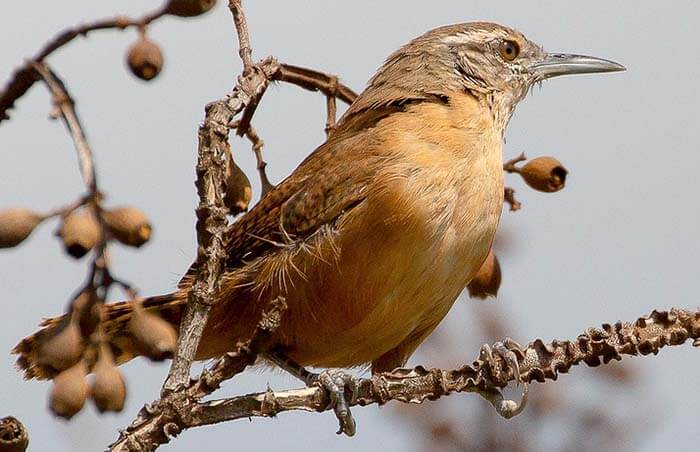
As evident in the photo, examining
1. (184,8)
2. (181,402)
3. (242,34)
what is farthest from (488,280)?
(184,8)

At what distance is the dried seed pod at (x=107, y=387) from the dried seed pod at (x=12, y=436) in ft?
0.78

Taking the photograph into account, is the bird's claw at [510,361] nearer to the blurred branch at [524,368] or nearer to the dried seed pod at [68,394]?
the blurred branch at [524,368]

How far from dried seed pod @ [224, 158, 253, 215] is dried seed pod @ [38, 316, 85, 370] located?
3.04ft

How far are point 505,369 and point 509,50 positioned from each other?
2960 mm

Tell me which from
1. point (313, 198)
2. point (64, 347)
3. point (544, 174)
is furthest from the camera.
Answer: point (313, 198)

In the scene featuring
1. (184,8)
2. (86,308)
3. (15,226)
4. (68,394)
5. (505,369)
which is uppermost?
(184,8)

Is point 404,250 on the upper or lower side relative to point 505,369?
lower

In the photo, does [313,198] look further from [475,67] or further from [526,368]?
[526,368]

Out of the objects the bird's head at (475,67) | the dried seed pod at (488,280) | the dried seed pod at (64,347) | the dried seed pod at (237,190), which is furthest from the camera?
the bird's head at (475,67)

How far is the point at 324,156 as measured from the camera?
4.51 meters

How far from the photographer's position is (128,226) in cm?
208

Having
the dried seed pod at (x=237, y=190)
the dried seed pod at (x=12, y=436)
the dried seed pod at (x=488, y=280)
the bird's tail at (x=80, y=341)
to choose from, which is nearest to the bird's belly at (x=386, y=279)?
the dried seed pod at (x=488, y=280)

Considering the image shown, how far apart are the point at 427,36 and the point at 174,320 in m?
1.94

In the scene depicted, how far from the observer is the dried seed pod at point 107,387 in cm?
224
